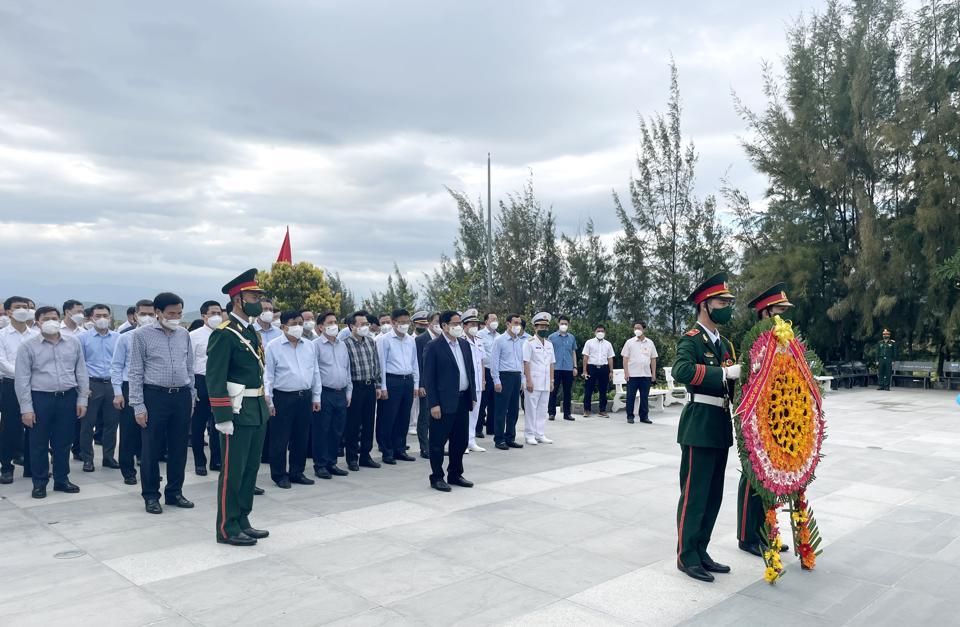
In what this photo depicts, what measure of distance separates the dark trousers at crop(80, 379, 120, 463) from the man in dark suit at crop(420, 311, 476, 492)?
394cm

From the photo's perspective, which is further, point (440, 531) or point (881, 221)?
point (881, 221)

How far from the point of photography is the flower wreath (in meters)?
4.71

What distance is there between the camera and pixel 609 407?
14953 millimetres

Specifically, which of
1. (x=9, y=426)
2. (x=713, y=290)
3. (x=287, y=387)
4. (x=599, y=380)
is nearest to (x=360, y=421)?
(x=287, y=387)

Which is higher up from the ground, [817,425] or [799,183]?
[799,183]

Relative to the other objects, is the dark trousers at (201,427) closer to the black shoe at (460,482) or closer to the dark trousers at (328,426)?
the dark trousers at (328,426)

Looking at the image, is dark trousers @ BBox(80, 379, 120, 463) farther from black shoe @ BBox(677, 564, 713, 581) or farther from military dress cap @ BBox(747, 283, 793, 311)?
military dress cap @ BBox(747, 283, 793, 311)

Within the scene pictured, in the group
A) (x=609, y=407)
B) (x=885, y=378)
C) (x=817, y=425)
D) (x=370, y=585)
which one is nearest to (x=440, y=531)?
(x=370, y=585)

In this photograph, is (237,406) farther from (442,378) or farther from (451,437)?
(451,437)

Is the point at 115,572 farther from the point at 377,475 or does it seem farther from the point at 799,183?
the point at 799,183

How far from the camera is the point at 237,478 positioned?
554 centimetres

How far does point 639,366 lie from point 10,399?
917 cm

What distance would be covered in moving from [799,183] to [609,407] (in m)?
11.5

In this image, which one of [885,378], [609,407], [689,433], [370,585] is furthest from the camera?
[885,378]
